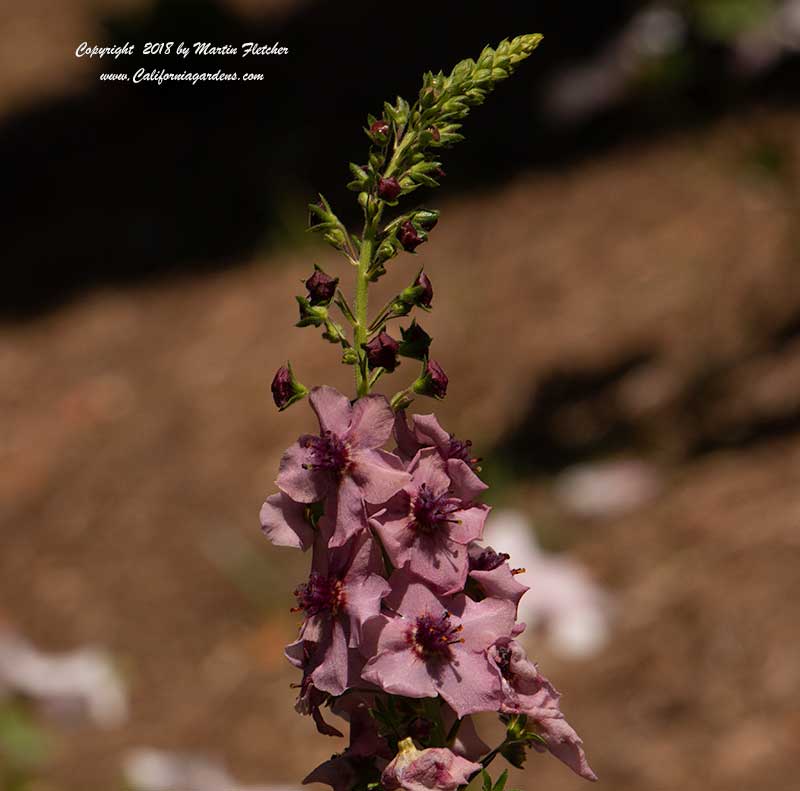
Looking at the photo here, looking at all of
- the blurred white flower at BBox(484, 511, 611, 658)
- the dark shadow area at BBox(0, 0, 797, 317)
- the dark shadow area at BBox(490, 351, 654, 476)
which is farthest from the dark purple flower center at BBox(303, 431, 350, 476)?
the dark shadow area at BBox(0, 0, 797, 317)

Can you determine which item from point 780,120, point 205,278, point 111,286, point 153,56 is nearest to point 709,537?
point 780,120

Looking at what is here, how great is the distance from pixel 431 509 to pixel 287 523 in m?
0.14

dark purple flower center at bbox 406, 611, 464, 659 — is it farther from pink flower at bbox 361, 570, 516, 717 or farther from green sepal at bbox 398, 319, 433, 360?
green sepal at bbox 398, 319, 433, 360

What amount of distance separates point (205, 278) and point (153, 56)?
6.49 feet

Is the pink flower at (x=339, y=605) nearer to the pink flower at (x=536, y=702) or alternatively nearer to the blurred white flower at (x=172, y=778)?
the pink flower at (x=536, y=702)

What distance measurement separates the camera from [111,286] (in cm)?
789

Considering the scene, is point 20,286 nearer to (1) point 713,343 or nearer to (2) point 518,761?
(1) point 713,343

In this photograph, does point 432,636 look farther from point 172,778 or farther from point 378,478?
point 172,778

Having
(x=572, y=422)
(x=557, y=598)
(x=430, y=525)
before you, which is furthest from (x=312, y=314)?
(x=572, y=422)

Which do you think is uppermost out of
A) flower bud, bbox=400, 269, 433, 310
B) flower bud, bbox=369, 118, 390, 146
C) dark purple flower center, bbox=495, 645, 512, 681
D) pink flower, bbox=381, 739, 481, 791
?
flower bud, bbox=369, 118, 390, 146

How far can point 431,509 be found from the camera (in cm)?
120

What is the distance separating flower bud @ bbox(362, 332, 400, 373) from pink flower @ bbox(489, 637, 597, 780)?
0.27 m

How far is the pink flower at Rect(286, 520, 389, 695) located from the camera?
3.91 feet

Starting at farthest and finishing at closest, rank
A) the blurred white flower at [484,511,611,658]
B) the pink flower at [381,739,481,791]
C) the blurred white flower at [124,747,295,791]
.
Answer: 1. the blurred white flower at [484,511,611,658]
2. the blurred white flower at [124,747,295,791]
3. the pink flower at [381,739,481,791]
